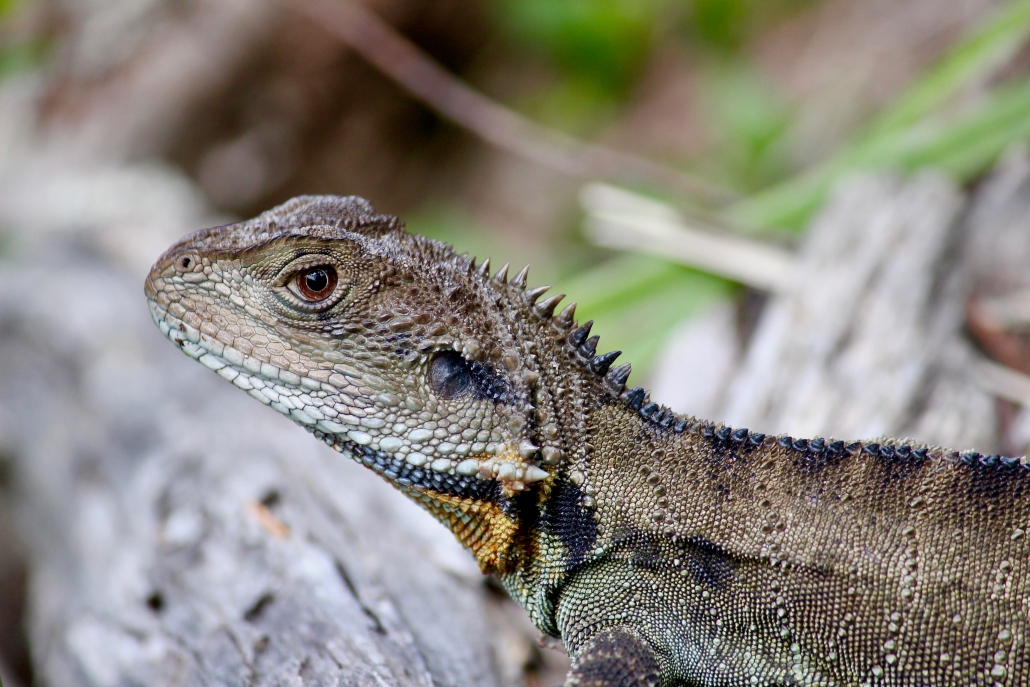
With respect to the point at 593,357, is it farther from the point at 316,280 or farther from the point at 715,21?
the point at 715,21

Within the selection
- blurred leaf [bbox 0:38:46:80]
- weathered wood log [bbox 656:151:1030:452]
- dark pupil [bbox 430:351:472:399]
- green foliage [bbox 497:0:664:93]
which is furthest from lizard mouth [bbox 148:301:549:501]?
green foliage [bbox 497:0:664:93]

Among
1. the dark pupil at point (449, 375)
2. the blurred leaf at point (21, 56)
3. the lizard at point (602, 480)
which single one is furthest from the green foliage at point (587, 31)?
the dark pupil at point (449, 375)

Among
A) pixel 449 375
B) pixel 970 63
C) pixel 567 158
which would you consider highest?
pixel 970 63

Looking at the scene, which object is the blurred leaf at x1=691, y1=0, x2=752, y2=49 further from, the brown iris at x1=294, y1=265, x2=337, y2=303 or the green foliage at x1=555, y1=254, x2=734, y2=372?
the brown iris at x1=294, y1=265, x2=337, y2=303

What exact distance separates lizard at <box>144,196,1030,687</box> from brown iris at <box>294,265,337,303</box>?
0.01 metres

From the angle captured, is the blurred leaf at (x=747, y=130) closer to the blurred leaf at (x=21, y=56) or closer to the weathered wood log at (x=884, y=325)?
the weathered wood log at (x=884, y=325)

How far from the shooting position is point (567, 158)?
11.0m

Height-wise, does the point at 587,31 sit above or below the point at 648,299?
above

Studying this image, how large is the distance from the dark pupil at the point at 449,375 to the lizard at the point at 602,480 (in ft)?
0.04

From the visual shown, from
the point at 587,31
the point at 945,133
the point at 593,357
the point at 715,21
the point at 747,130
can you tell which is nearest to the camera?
the point at 593,357

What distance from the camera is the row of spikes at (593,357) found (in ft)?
14.2

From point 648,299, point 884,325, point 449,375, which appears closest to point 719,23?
point 648,299

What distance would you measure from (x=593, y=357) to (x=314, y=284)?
4.83 feet

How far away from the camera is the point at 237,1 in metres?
12.4
